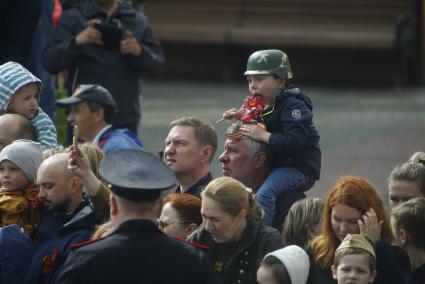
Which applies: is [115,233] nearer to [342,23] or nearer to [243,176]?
[243,176]

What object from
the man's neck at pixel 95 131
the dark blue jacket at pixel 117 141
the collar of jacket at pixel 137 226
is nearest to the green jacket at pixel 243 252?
the collar of jacket at pixel 137 226

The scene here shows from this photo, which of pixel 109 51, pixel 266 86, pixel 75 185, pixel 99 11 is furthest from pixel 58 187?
pixel 99 11

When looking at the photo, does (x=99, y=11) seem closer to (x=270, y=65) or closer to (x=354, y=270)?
(x=270, y=65)

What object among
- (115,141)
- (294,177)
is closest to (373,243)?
(294,177)

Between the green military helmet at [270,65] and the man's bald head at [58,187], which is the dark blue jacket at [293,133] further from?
the man's bald head at [58,187]

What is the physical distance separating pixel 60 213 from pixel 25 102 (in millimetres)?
2185

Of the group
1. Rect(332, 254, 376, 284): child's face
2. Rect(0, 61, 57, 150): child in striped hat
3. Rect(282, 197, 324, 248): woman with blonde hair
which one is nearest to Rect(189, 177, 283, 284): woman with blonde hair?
Rect(282, 197, 324, 248): woman with blonde hair

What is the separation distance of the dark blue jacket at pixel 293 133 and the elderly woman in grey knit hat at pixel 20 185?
1.49m

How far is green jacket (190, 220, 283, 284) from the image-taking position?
707cm

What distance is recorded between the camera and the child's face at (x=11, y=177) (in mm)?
7531

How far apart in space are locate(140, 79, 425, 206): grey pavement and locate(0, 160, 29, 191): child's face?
5.33 meters

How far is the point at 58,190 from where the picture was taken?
23.3 ft

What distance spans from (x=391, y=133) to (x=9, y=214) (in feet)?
34.3

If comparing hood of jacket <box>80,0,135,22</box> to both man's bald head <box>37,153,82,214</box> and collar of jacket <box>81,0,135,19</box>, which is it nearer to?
collar of jacket <box>81,0,135,19</box>
